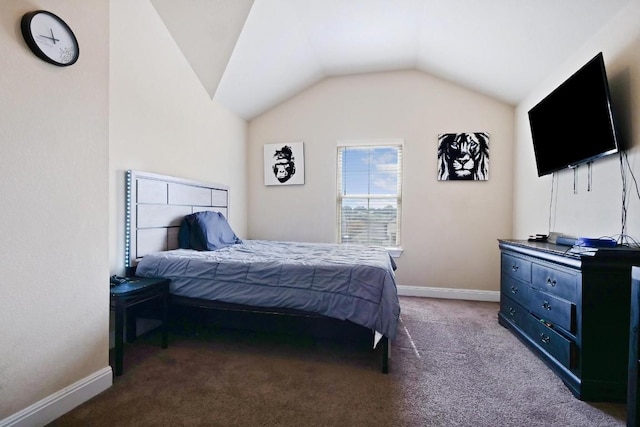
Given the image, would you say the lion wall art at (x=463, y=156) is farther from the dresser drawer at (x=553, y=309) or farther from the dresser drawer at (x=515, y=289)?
the dresser drawer at (x=553, y=309)

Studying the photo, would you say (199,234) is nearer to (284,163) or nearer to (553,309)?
(284,163)

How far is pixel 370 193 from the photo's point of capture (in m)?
4.31

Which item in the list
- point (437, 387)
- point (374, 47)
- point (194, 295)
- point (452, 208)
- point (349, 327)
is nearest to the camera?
point (437, 387)

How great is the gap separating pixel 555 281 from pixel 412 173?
7.50ft

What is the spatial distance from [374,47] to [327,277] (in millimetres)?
2788

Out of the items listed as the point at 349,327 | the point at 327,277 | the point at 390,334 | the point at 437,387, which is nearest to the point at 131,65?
the point at 327,277

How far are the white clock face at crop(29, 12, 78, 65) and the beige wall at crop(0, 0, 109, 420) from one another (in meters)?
0.05

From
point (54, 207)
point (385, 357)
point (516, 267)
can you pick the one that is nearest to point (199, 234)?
point (54, 207)

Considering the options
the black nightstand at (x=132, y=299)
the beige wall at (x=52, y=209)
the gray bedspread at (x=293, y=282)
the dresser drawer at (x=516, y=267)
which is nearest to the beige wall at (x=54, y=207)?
the beige wall at (x=52, y=209)

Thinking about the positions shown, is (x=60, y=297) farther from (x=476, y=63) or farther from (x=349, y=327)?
(x=476, y=63)

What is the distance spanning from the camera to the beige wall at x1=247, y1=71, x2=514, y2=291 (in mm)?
3908

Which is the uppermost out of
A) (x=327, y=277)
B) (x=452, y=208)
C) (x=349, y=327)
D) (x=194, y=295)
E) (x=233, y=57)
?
(x=233, y=57)

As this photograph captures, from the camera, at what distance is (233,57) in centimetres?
317

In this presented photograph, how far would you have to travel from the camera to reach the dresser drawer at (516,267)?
2.46 m
